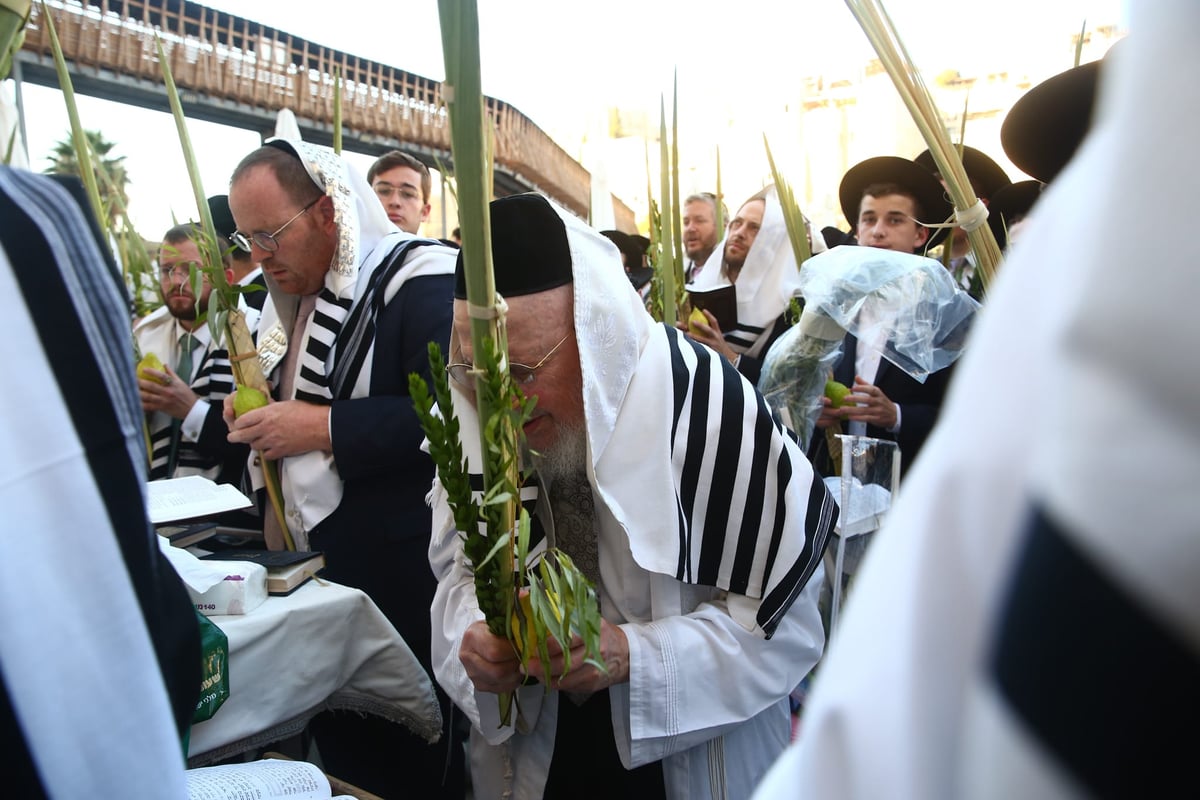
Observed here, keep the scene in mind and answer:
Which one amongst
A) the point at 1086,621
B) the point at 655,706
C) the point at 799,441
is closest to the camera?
the point at 1086,621

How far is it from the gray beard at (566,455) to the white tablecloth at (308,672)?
0.67 metres

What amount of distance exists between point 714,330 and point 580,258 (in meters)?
1.72

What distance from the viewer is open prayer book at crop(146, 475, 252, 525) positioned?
7.02ft

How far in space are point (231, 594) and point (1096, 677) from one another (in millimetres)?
1943

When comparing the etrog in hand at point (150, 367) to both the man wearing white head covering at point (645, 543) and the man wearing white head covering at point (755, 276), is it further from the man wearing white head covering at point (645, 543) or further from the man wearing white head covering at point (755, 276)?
the man wearing white head covering at point (755, 276)

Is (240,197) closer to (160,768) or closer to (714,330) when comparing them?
(714,330)

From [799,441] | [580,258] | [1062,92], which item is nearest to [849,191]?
[799,441]

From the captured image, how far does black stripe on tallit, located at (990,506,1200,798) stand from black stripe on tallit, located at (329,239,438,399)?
2.62 meters

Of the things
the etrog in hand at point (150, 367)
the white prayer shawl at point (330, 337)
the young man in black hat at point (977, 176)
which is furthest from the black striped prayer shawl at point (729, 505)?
the young man in black hat at point (977, 176)

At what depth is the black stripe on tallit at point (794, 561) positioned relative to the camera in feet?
5.76

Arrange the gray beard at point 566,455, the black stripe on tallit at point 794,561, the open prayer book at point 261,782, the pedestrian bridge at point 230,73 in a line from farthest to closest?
the pedestrian bridge at point 230,73 < the gray beard at point 566,455 < the black stripe on tallit at point 794,561 < the open prayer book at point 261,782

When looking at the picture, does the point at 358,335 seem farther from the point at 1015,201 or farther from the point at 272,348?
the point at 1015,201

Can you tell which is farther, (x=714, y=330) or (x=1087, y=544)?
(x=714, y=330)

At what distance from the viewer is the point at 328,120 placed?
670cm
